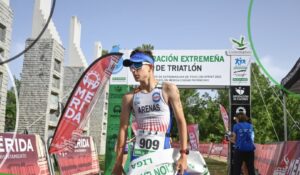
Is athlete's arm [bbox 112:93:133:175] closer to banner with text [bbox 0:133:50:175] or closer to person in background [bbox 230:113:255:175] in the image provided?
banner with text [bbox 0:133:50:175]

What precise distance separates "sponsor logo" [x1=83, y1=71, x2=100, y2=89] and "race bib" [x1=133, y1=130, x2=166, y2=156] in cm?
490

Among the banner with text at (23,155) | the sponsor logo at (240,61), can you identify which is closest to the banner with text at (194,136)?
the sponsor logo at (240,61)

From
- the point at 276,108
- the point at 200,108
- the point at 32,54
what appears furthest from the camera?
the point at 200,108

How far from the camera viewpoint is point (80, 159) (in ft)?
38.4

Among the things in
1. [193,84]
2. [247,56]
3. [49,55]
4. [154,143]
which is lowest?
[154,143]

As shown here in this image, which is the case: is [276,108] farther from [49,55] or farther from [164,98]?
[164,98]

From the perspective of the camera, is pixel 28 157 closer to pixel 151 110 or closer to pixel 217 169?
pixel 151 110

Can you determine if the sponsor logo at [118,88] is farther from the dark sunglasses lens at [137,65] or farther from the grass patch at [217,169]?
the dark sunglasses lens at [137,65]

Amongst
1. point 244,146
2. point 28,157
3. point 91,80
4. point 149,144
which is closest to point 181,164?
point 149,144

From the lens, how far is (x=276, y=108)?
48.5 meters

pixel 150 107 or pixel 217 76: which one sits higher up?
pixel 217 76

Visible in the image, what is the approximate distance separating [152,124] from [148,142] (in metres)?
0.19

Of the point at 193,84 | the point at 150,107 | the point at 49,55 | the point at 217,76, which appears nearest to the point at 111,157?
the point at 193,84

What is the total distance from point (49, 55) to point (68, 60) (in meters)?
9.68
